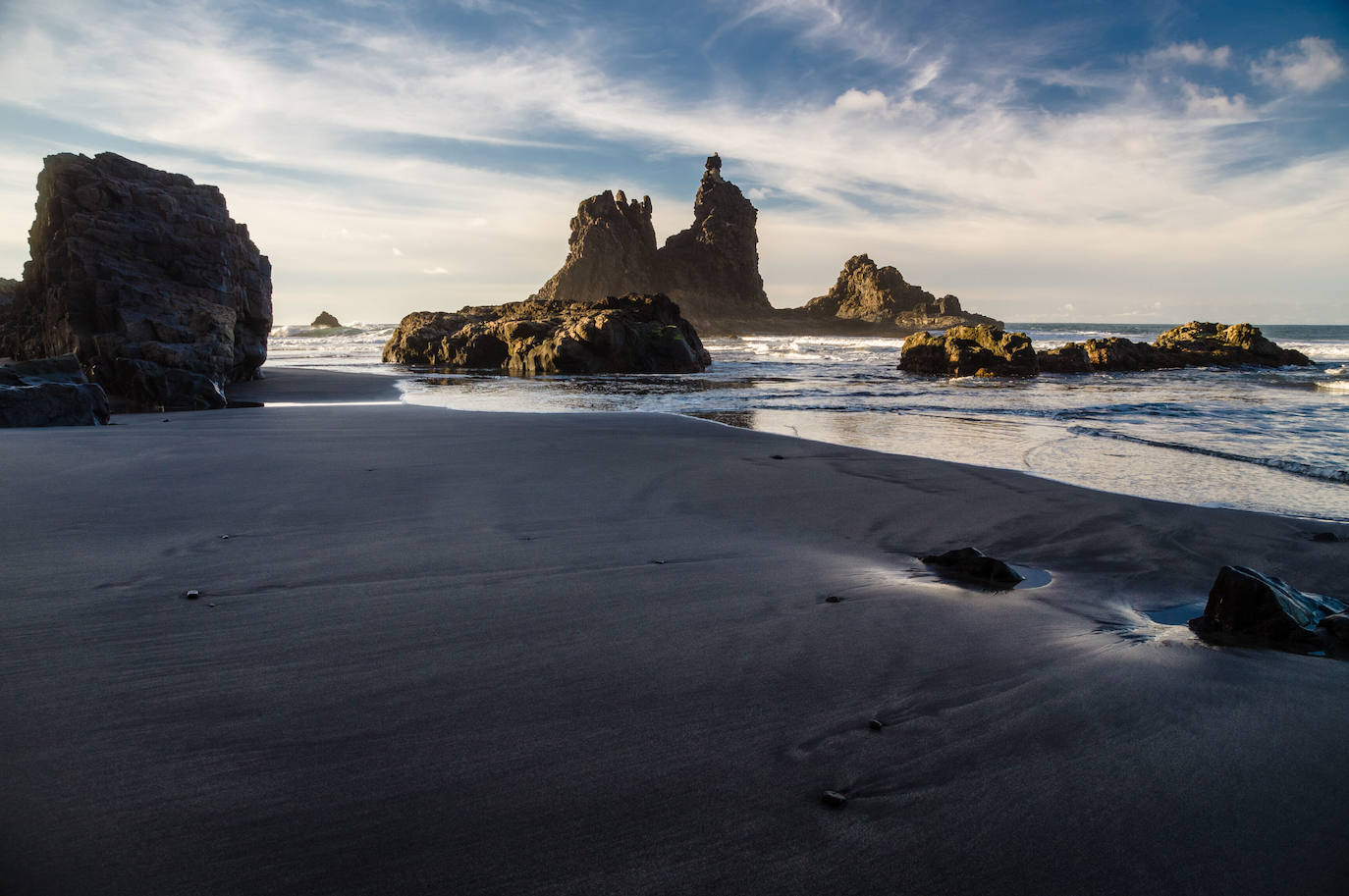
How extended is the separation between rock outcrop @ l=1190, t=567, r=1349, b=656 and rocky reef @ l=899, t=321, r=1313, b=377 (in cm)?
2236

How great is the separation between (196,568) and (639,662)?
196 cm

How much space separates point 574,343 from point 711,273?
298ft

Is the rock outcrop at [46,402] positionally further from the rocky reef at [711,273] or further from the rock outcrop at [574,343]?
the rocky reef at [711,273]

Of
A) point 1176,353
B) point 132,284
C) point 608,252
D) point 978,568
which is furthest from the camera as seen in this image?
point 608,252

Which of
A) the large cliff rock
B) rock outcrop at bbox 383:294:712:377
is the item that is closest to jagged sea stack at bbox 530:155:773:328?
rock outcrop at bbox 383:294:712:377

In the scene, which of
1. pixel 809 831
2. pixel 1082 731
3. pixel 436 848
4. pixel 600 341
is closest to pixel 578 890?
pixel 436 848

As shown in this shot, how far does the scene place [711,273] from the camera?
11325cm

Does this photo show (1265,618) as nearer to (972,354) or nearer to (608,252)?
(972,354)

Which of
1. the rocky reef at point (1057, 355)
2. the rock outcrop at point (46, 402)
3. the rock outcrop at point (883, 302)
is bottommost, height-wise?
the rock outcrop at point (46, 402)

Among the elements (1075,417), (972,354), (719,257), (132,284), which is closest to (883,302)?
(719,257)

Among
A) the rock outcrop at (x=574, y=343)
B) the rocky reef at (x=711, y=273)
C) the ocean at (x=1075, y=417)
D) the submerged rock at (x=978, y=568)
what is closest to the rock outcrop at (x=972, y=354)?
the ocean at (x=1075, y=417)

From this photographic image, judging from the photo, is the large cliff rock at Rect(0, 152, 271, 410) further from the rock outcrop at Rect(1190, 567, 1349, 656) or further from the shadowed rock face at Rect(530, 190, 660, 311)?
the shadowed rock face at Rect(530, 190, 660, 311)

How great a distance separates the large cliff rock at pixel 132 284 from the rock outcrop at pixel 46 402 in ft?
9.35

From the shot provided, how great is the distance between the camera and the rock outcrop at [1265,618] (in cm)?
224
